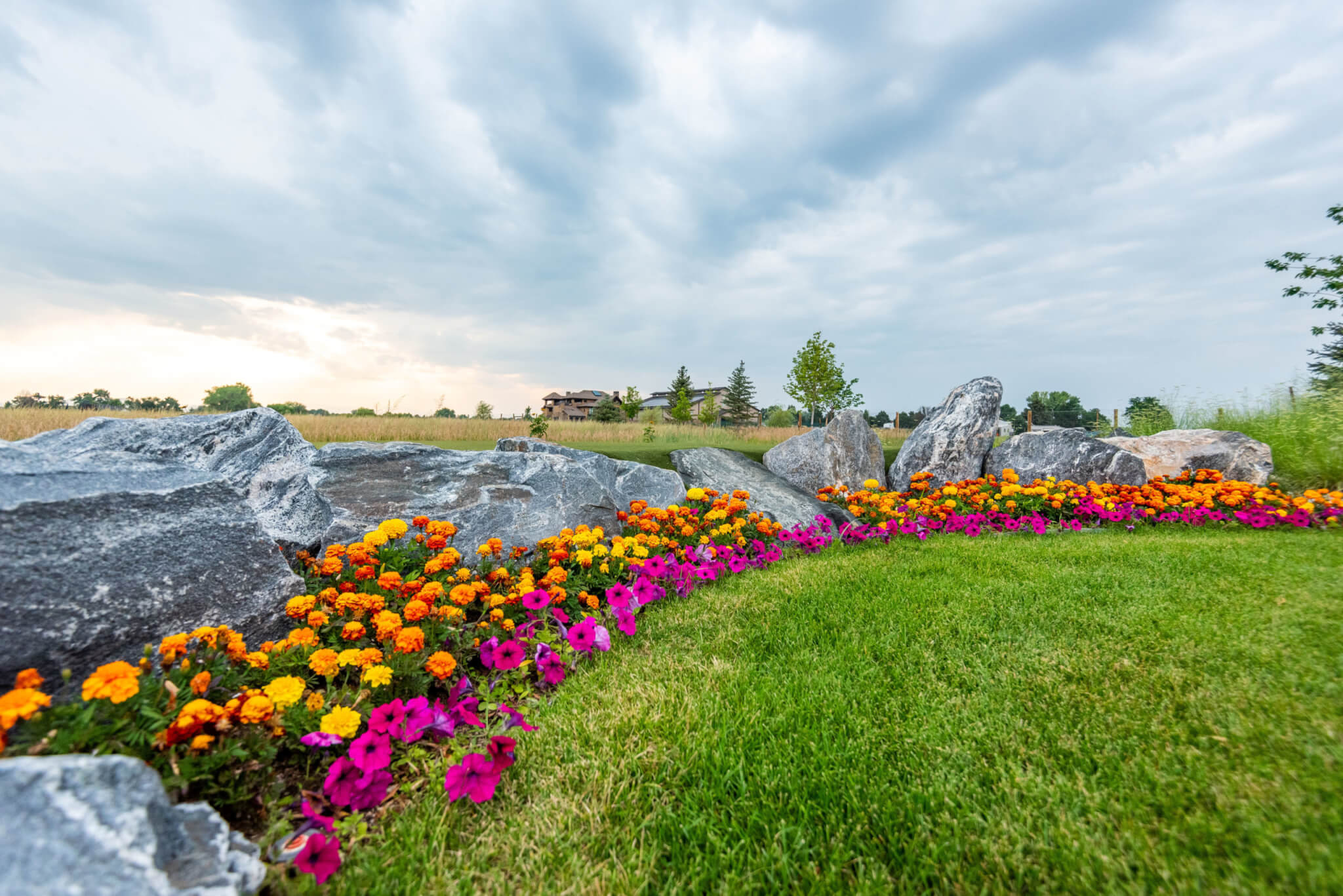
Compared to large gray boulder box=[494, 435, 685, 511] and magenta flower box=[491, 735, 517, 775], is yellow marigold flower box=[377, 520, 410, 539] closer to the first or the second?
magenta flower box=[491, 735, 517, 775]

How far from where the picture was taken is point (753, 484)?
Answer: 276 inches

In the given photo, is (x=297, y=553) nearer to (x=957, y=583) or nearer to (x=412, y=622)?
(x=412, y=622)

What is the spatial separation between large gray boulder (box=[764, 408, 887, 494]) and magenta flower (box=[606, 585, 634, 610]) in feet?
16.7

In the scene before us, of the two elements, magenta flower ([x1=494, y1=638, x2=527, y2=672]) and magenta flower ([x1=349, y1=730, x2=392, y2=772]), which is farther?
magenta flower ([x1=494, y1=638, x2=527, y2=672])

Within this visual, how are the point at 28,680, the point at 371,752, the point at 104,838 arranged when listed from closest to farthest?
the point at 104,838, the point at 28,680, the point at 371,752

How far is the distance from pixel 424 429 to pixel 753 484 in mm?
9719

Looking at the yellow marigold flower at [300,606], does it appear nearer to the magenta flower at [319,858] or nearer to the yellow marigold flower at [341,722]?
the yellow marigold flower at [341,722]

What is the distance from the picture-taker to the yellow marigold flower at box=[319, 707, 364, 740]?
173 centimetres

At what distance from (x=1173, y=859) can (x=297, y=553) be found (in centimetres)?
432

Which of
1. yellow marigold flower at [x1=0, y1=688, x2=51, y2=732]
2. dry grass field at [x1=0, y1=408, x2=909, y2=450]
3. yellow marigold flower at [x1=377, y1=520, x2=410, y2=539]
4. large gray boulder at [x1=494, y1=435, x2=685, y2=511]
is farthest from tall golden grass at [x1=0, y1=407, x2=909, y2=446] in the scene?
yellow marigold flower at [x1=0, y1=688, x2=51, y2=732]

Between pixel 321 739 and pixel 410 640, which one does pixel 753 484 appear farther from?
pixel 321 739

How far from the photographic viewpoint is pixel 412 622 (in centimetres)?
243

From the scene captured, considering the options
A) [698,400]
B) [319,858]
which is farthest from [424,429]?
[698,400]

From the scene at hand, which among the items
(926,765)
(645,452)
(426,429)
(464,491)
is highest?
(426,429)
